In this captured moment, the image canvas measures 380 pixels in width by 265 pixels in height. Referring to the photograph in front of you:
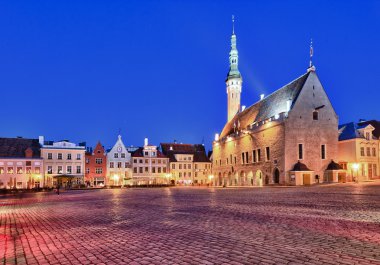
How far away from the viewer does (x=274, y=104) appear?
5978 centimetres

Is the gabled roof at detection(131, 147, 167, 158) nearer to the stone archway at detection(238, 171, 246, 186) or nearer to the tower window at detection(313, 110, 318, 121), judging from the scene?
the stone archway at detection(238, 171, 246, 186)

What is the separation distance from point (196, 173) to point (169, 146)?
10.1 metres

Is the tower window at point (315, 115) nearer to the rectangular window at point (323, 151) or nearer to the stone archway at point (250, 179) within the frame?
the rectangular window at point (323, 151)

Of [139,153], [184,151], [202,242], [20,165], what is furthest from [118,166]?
[202,242]

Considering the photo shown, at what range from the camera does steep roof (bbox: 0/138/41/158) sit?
67.8m

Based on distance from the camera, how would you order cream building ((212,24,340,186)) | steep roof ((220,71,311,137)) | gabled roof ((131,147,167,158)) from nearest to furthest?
cream building ((212,24,340,186)), steep roof ((220,71,311,137)), gabled roof ((131,147,167,158))

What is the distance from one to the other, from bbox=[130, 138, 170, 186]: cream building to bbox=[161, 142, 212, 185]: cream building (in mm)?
2244

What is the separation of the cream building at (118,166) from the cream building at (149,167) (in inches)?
64.1

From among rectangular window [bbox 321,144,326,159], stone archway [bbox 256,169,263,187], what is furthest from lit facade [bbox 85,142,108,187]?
rectangular window [bbox 321,144,326,159]

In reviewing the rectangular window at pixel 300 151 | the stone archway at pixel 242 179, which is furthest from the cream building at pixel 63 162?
the rectangular window at pixel 300 151

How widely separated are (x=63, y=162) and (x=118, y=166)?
12.2 metres

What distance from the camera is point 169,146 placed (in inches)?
Result: 3595

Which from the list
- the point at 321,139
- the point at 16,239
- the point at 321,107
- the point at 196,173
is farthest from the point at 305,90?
the point at 16,239

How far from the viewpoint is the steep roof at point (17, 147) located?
67.8 metres
